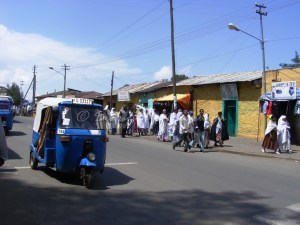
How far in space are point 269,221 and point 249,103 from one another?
19.2m

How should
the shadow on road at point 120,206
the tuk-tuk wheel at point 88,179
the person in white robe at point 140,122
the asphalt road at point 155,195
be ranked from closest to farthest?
the shadow on road at point 120,206 < the asphalt road at point 155,195 < the tuk-tuk wheel at point 88,179 < the person in white robe at point 140,122

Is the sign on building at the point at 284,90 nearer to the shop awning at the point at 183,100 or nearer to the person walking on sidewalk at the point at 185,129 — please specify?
the person walking on sidewalk at the point at 185,129

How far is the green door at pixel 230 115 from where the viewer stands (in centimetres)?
2680

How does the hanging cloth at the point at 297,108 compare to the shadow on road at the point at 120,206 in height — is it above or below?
above

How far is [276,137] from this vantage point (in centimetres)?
1794

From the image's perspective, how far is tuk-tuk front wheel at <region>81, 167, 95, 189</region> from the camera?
9.05 m

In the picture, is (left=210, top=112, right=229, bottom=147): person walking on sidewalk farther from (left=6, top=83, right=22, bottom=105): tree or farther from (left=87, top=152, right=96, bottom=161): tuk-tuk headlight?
(left=6, top=83, right=22, bottom=105): tree

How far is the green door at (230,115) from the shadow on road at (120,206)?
1817cm

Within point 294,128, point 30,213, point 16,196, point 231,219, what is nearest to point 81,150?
point 16,196

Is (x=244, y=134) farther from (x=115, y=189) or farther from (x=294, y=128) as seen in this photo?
(x=115, y=189)

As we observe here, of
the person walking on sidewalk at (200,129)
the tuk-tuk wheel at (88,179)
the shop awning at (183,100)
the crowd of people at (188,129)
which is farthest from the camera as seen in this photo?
the shop awning at (183,100)

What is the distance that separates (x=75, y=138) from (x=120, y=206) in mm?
2524

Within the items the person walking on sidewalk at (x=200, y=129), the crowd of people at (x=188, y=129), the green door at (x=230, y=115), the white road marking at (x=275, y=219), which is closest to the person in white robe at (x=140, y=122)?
the crowd of people at (x=188, y=129)

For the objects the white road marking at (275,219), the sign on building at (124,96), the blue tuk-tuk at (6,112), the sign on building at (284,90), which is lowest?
the white road marking at (275,219)
